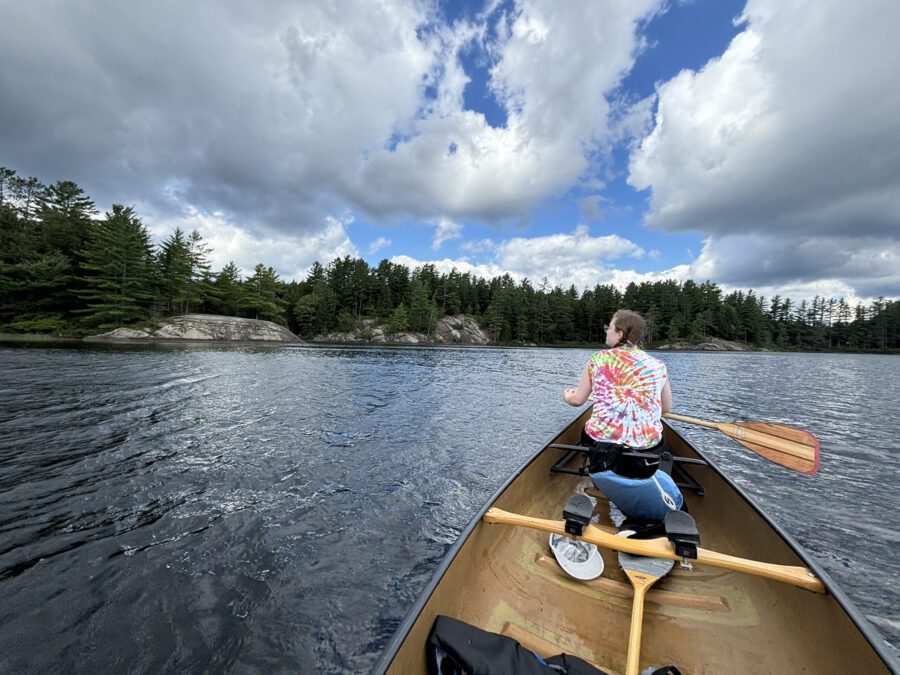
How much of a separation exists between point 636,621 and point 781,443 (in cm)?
499

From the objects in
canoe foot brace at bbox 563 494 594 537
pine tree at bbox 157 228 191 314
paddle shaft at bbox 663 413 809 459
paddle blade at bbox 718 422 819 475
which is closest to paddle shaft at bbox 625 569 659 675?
canoe foot brace at bbox 563 494 594 537

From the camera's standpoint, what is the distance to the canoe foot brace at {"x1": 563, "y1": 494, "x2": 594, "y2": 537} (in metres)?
2.83

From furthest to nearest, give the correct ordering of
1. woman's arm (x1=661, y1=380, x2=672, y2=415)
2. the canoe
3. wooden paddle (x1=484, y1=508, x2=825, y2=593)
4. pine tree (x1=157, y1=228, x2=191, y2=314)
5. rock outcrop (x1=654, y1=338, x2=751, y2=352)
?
1. rock outcrop (x1=654, y1=338, x2=751, y2=352)
2. pine tree (x1=157, y1=228, x2=191, y2=314)
3. woman's arm (x1=661, y1=380, x2=672, y2=415)
4. wooden paddle (x1=484, y1=508, x2=825, y2=593)
5. the canoe

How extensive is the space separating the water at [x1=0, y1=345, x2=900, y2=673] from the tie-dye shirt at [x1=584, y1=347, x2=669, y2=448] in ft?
8.03

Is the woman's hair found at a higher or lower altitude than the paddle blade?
higher

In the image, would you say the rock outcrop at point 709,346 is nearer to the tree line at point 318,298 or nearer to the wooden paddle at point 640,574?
the tree line at point 318,298

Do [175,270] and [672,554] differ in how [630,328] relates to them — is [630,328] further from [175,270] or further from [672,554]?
[175,270]

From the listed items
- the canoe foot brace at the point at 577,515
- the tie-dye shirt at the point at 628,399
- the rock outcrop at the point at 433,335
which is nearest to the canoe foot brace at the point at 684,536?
the canoe foot brace at the point at 577,515

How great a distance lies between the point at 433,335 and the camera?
82.7 meters

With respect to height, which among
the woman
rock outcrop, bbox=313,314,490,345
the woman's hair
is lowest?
rock outcrop, bbox=313,314,490,345

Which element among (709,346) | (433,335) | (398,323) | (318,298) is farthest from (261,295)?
(709,346)

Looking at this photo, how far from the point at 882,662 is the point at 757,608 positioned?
1320 millimetres

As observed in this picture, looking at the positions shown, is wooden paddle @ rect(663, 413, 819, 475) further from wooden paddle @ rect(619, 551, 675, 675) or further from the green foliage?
the green foliage

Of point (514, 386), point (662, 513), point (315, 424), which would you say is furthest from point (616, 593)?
point (514, 386)
